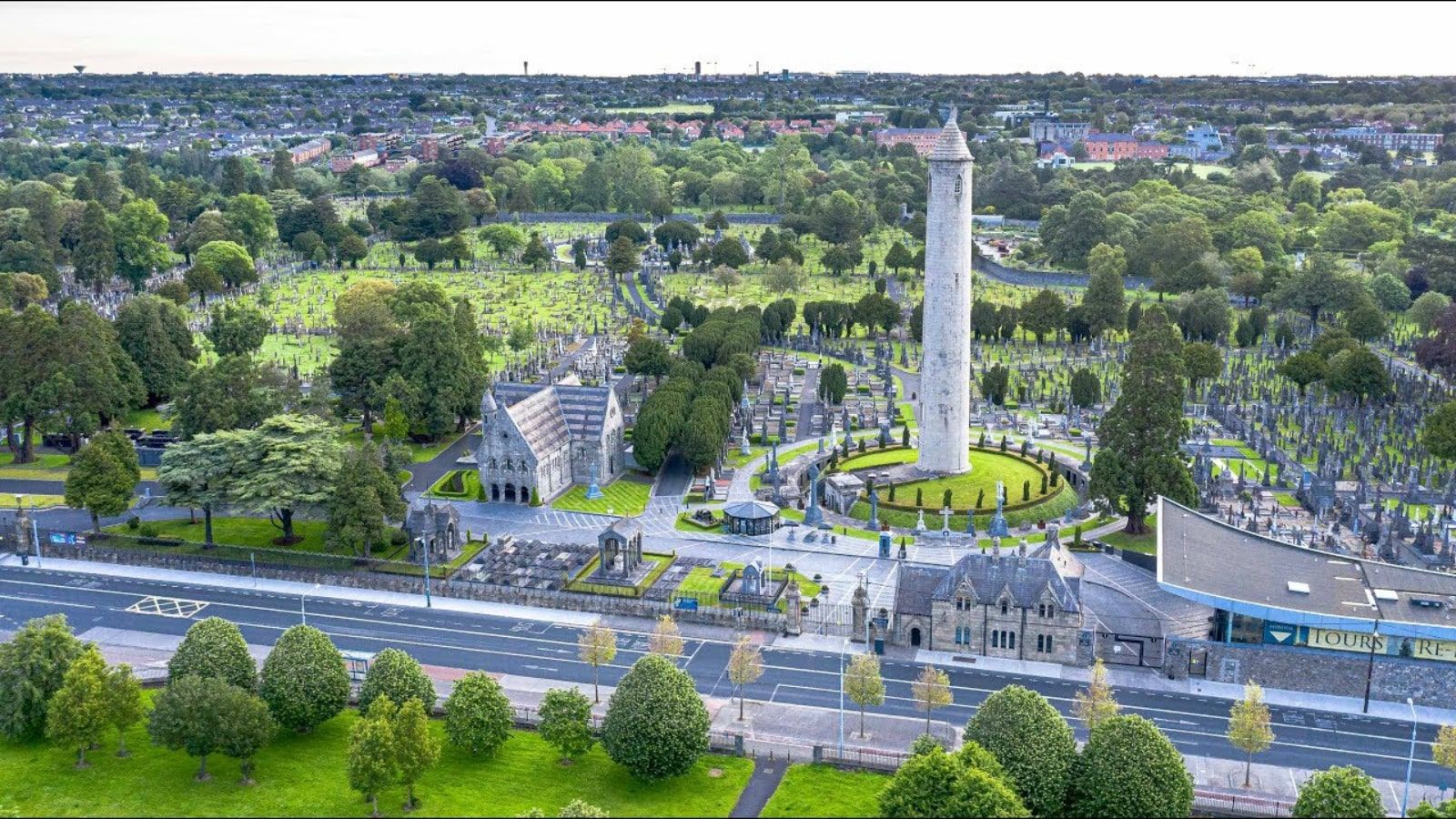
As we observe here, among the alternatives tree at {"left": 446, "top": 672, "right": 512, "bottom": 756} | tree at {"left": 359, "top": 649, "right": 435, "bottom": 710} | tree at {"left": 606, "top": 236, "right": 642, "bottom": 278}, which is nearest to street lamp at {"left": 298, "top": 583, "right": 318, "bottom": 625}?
tree at {"left": 359, "top": 649, "right": 435, "bottom": 710}

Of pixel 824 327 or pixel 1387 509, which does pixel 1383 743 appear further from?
pixel 824 327

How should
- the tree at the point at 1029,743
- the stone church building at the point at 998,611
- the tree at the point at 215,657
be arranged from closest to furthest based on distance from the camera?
the tree at the point at 1029,743 < the tree at the point at 215,657 < the stone church building at the point at 998,611

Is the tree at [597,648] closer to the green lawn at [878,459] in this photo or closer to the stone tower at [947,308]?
the stone tower at [947,308]

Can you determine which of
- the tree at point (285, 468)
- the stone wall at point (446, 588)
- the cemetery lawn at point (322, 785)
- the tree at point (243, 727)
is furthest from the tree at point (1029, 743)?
the tree at point (285, 468)

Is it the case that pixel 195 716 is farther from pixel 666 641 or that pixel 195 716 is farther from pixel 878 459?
pixel 878 459

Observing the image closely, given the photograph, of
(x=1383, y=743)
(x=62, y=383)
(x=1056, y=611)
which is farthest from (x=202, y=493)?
(x=1383, y=743)

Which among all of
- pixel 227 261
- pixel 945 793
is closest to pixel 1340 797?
pixel 945 793

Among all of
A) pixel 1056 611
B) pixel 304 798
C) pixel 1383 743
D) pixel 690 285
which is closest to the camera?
pixel 304 798
